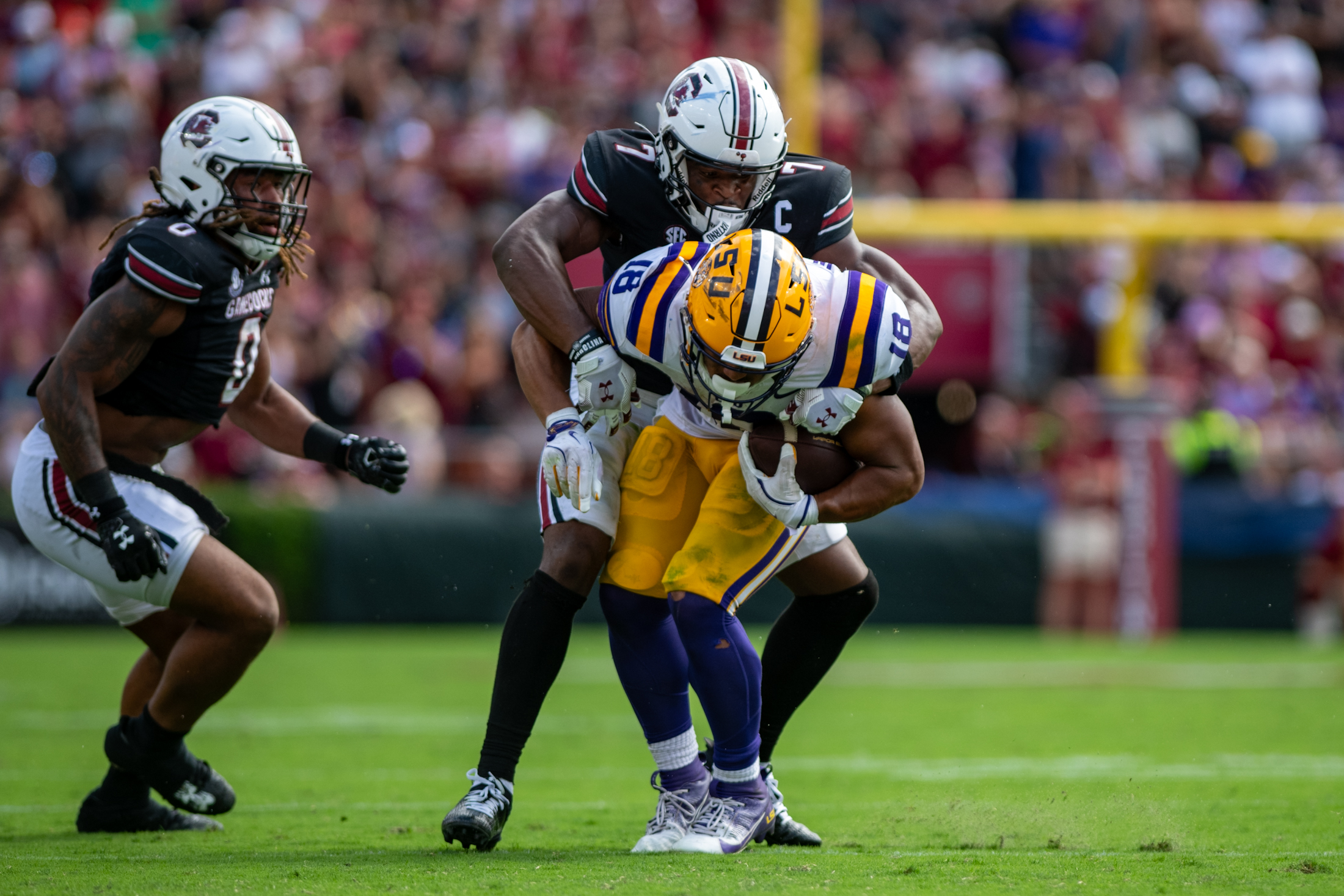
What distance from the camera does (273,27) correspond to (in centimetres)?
1320

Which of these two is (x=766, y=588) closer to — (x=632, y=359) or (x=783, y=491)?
(x=632, y=359)

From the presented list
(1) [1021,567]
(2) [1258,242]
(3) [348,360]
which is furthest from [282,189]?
(2) [1258,242]

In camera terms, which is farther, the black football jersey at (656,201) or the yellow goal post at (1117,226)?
the yellow goal post at (1117,226)

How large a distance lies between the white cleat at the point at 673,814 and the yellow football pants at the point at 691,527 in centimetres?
47

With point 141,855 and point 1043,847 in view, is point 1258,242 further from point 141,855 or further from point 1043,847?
point 141,855

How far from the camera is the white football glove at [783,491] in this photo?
386 cm

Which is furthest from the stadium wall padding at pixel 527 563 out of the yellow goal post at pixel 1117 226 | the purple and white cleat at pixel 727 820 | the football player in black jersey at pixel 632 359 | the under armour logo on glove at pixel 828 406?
the under armour logo on glove at pixel 828 406

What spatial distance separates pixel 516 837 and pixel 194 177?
6.34ft

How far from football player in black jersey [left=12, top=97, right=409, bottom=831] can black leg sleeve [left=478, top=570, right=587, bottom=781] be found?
769 mm

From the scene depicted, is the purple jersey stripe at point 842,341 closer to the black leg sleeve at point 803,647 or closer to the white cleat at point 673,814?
the black leg sleeve at point 803,647

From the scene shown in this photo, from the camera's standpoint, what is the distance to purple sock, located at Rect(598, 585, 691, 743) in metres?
4.04

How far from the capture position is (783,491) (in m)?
3.86

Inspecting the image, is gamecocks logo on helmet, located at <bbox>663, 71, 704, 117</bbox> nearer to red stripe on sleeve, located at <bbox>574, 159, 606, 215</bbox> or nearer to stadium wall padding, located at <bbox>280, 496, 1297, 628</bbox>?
red stripe on sleeve, located at <bbox>574, 159, 606, 215</bbox>

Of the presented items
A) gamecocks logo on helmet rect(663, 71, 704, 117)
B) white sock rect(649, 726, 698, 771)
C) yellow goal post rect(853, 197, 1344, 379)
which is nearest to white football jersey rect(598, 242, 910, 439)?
gamecocks logo on helmet rect(663, 71, 704, 117)
